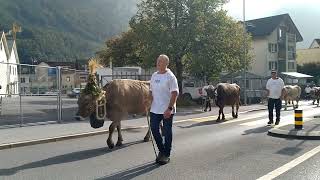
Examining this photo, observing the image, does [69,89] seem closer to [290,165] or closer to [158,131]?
Result: [158,131]

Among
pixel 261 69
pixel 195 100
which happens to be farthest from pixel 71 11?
pixel 195 100

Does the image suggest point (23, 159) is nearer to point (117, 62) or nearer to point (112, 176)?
point (112, 176)

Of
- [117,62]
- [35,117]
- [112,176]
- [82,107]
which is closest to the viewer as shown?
[112,176]

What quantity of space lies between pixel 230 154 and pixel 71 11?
194119mm

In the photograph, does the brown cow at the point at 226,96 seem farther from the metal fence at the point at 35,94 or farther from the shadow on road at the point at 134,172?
the shadow on road at the point at 134,172

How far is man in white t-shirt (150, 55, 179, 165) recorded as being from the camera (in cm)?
962

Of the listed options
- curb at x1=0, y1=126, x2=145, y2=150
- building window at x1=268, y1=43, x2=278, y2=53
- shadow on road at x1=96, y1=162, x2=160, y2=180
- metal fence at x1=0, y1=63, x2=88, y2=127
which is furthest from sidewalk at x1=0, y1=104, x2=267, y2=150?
building window at x1=268, y1=43, x2=278, y2=53

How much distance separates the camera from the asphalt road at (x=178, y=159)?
28.7ft

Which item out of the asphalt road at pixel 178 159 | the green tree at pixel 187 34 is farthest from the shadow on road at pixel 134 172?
the green tree at pixel 187 34

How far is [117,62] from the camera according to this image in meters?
61.9

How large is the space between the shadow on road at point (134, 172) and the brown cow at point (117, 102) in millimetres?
2572

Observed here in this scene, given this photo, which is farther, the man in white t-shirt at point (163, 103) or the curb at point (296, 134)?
the curb at point (296, 134)

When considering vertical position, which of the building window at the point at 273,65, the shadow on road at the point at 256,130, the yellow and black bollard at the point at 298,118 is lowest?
the shadow on road at the point at 256,130

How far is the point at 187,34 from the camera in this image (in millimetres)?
36812
